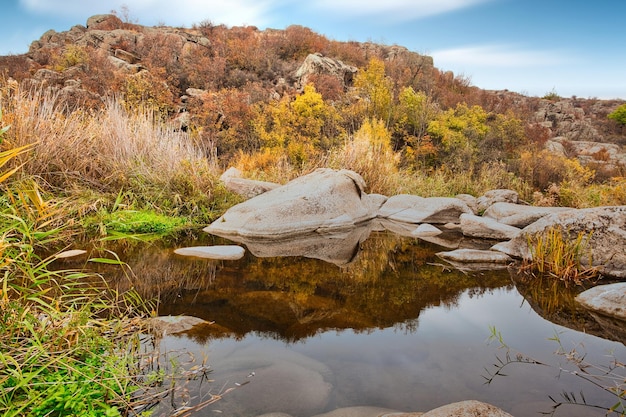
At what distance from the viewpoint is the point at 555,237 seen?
471cm

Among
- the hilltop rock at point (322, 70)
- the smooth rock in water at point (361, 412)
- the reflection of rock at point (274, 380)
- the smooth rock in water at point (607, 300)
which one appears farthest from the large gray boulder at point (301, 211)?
the hilltop rock at point (322, 70)

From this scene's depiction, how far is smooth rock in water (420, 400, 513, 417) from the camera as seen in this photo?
192 cm

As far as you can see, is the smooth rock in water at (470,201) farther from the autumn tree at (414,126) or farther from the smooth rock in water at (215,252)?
the smooth rock in water at (215,252)

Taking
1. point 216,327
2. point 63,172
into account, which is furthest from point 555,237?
point 63,172

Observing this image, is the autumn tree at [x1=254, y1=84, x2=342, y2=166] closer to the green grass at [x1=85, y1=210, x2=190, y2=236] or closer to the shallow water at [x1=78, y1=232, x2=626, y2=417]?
the green grass at [x1=85, y1=210, x2=190, y2=236]

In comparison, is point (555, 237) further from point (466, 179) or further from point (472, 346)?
point (466, 179)

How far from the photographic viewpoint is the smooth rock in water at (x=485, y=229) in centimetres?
666

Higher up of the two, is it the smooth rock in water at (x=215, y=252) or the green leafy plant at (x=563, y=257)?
the green leafy plant at (x=563, y=257)

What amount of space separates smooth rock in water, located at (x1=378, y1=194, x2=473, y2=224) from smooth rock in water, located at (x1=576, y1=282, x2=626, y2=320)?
162 inches

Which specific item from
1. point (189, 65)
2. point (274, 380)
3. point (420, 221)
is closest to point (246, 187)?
point (420, 221)

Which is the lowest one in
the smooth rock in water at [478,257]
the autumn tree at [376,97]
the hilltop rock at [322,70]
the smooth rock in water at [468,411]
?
the smooth rock in water at [478,257]

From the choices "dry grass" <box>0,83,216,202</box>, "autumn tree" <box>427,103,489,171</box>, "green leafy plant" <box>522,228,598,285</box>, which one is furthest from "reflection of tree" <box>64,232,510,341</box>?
"autumn tree" <box>427,103,489,171</box>

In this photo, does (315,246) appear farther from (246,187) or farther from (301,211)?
(246,187)

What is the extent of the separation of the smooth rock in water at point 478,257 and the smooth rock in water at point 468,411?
3466 mm
